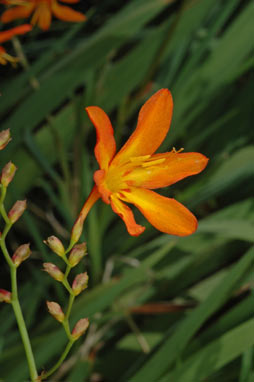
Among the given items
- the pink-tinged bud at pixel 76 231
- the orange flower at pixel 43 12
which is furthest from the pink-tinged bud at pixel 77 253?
the orange flower at pixel 43 12

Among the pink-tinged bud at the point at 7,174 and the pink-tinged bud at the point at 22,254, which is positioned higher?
the pink-tinged bud at the point at 7,174

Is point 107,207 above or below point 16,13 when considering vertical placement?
below

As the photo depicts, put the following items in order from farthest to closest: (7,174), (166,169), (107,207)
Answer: (107,207) < (166,169) < (7,174)

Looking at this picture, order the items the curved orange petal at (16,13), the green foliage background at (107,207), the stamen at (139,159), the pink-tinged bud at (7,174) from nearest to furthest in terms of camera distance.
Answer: the pink-tinged bud at (7,174) → the stamen at (139,159) → the curved orange petal at (16,13) → the green foliage background at (107,207)

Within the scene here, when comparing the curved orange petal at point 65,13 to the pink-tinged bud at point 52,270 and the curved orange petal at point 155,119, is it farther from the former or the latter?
the pink-tinged bud at point 52,270

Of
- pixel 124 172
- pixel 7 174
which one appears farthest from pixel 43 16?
pixel 7 174

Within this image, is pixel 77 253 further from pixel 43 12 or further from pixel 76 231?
pixel 43 12

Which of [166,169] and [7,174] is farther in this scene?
[166,169]

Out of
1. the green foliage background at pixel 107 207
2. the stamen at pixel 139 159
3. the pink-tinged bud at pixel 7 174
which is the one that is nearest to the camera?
the pink-tinged bud at pixel 7 174
